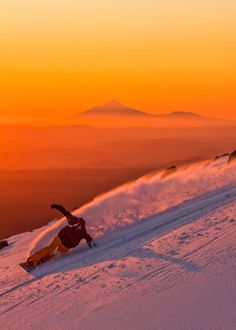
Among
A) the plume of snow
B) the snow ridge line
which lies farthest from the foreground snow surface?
the plume of snow

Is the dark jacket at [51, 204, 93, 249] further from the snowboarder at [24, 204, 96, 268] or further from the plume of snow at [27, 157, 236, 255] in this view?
the plume of snow at [27, 157, 236, 255]

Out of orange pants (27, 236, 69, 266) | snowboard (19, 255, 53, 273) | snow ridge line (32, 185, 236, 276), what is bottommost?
snow ridge line (32, 185, 236, 276)

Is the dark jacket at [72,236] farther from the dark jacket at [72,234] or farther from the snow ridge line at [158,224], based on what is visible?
the snow ridge line at [158,224]

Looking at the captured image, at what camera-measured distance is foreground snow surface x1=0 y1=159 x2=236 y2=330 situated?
708cm

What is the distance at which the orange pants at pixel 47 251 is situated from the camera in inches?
440

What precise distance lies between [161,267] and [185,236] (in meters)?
1.66

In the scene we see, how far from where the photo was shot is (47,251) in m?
11.4

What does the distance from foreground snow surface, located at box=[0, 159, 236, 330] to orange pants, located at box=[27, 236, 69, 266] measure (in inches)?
7.6

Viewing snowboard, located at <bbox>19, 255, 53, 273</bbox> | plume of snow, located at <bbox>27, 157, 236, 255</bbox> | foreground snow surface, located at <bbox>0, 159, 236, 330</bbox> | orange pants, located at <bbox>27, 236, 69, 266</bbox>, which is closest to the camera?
foreground snow surface, located at <bbox>0, 159, 236, 330</bbox>

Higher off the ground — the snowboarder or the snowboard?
the snowboarder

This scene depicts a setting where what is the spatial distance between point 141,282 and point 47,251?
12.0 feet

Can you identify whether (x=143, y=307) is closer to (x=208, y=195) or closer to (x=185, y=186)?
(x=208, y=195)

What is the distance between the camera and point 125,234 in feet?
39.3

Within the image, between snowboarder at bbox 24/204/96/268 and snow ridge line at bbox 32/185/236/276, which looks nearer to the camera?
snow ridge line at bbox 32/185/236/276
